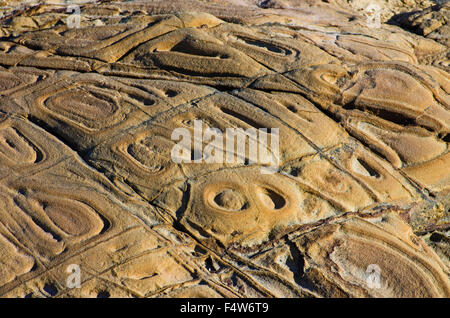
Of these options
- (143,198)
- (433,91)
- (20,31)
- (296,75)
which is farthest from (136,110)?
(433,91)

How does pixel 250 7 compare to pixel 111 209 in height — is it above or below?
above

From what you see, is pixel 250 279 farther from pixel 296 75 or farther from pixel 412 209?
pixel 296 75

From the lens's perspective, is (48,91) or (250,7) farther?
(250,7)

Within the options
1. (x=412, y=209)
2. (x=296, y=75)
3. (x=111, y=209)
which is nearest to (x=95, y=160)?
(x=111, y=209)
